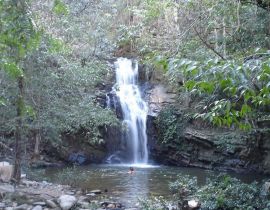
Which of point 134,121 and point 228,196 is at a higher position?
point 134,121

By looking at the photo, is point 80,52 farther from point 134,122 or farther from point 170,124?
point 170,124

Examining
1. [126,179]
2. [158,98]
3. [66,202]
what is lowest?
[66,202]

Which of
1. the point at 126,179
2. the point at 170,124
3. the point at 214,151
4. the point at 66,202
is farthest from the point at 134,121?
the point at 66,202

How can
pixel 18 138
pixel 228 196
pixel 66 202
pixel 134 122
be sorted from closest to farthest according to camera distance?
pixel 228 196 < pixel 66 202 < pixel 18 138 < pixel 134 122

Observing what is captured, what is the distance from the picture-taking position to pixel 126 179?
13555mm

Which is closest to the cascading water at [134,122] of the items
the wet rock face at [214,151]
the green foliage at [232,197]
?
the wet rock face at [214,151]

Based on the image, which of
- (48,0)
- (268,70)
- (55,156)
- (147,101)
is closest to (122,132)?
(147,101)

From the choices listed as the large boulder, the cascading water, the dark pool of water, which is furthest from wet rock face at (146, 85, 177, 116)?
the large boulder

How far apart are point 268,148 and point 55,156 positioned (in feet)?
29.1

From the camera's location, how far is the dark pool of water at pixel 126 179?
37.2 ft

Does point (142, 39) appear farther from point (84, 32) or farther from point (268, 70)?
point (268, 70)

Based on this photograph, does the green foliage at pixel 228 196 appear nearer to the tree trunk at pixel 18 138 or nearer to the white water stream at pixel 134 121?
the tree trunk at pixel 18 138

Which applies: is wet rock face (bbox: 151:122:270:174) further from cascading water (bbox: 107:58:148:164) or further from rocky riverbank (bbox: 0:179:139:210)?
rocky riverbank (bbox: 0:179:139:210)

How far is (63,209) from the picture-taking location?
8484 millimetres
